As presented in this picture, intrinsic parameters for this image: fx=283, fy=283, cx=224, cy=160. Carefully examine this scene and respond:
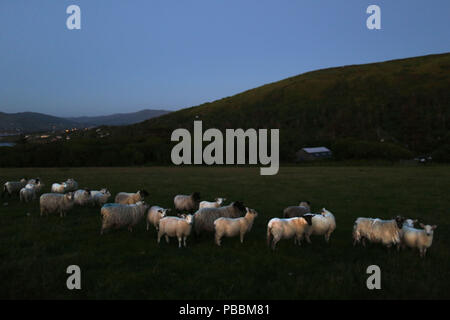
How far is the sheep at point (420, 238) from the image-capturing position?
8586 mm

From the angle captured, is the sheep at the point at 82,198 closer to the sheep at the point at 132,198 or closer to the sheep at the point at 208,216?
the sheep at the point at 132,198

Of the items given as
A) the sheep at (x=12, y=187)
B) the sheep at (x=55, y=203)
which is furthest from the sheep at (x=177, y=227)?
the sheep at (x=12, y=187)

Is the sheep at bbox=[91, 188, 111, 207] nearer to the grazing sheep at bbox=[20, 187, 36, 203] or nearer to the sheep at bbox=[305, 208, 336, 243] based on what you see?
the grazing sheep at bbox=[20, 187, 36, 203]

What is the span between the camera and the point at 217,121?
404 feet

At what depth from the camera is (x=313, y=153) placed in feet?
254

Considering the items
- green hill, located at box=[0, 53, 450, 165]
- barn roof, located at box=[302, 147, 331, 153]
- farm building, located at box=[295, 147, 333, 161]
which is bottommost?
farm building, located at box=[295, 147, 333, 161]

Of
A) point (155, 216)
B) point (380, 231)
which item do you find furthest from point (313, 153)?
point (155, 216)

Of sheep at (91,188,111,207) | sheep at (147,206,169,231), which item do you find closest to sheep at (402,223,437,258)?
sheep at (147,206,169,231)

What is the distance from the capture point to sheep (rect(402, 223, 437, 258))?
8586 mm

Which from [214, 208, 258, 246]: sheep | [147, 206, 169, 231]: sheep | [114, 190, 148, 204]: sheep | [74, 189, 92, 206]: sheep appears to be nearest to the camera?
[214, 208, 258, 246]: sheep

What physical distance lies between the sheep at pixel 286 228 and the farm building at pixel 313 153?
6796 cm

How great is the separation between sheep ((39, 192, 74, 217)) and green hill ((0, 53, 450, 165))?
56948 millimetres
